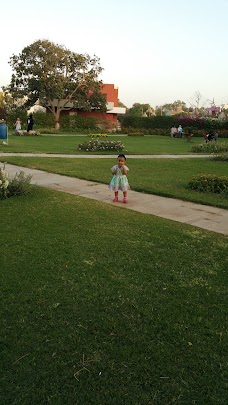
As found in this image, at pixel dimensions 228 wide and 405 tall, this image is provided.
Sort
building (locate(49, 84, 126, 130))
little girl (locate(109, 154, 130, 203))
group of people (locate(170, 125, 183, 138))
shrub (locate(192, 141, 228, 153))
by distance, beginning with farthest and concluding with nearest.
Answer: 1. building (locate(49, 84, 126, 130))
2. group of people (locate(170, 125, 183, 138))
3. shrub (locate(192, 141, 228, 153))
4. little girl (locate(109, 154, 130, 203))

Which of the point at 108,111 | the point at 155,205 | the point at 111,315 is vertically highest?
the point at 108,111

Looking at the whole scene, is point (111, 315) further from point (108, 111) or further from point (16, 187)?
point (108, 111)

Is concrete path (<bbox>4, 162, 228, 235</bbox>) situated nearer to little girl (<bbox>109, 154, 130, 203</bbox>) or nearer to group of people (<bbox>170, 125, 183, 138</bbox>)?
little girl (<bbox>109, 154, 130, 203</bbox>)

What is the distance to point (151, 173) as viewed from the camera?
1027 cm

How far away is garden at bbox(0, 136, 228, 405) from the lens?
2115 mm

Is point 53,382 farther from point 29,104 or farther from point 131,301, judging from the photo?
point 29,104

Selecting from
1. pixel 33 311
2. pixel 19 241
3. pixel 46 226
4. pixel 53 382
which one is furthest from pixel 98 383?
pixel 46 226

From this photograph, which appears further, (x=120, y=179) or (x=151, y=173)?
(x=151, y=173)

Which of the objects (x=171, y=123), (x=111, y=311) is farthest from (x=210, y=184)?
(x=171, y=123)

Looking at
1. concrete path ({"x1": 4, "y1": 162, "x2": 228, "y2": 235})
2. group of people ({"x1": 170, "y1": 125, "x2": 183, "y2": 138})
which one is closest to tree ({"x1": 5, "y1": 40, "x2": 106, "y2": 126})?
group of people ({"x1": 170, "y1": 125, "x2": 183, "y2": 138})

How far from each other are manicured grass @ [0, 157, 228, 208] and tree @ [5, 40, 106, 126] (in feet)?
90.2

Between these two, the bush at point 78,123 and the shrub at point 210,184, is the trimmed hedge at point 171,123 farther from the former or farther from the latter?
the shrub at point 210,184

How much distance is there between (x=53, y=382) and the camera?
2119 mm

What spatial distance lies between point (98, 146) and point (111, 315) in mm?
14406
